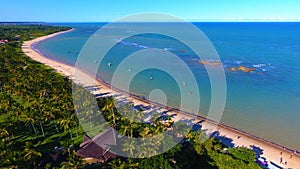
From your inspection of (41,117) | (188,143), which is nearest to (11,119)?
(41,117)

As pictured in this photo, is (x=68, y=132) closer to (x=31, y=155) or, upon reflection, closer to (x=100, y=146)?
(x=100, y=146)

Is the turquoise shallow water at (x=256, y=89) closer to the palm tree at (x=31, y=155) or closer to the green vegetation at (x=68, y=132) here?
the green vegetation at (x=68, y=132)

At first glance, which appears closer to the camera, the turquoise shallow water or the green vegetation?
the green vegetation

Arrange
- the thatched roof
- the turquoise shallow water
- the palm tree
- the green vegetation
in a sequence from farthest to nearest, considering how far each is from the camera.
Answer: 1. the turquoise shallow water
2. the thatched roof
3. the green vegetation
4. the palm tree

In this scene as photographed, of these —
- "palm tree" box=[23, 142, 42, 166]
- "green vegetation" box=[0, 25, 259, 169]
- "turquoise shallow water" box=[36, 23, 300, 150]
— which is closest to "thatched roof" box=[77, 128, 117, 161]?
"green vegetation" box=[0, 25, 259, 169]

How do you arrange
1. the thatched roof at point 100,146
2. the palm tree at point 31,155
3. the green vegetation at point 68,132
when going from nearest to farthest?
the palm tree at point 31,155, the green vegetation at point 68,132, the thatched roof at point 100,146

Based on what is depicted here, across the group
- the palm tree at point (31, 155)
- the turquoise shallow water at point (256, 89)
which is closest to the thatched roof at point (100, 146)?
the palm tree at point (31, 155)

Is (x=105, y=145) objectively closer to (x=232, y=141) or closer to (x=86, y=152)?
(x=86, y=152)

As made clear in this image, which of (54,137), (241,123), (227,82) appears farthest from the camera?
(227,82)

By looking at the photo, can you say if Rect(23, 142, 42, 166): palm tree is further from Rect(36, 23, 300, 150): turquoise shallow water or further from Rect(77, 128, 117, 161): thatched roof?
Rect(36, 23, 300, 150): turquoise shallow water
